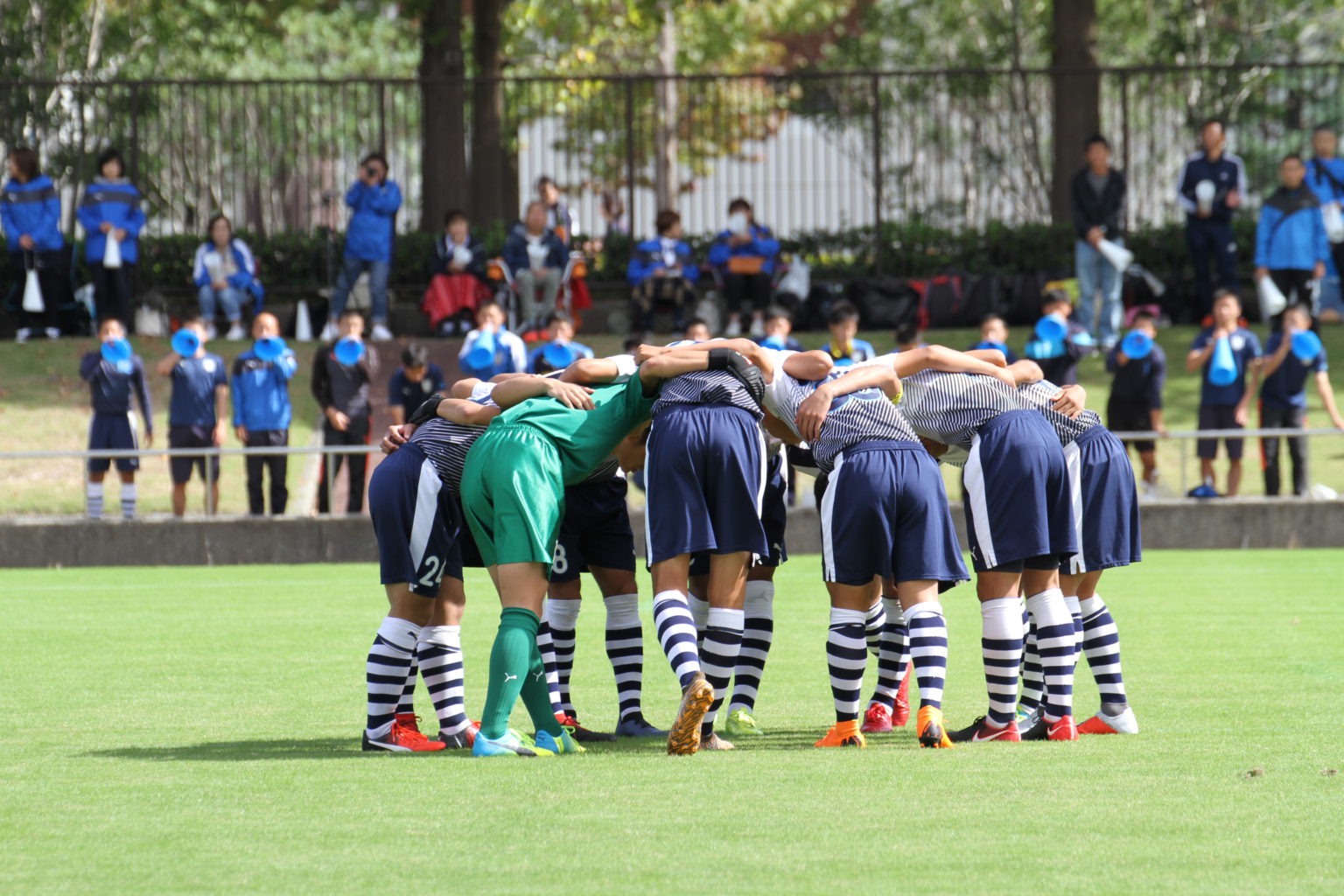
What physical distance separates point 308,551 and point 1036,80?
1347cm

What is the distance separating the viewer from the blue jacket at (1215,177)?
19.8 metres

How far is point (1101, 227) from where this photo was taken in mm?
19781

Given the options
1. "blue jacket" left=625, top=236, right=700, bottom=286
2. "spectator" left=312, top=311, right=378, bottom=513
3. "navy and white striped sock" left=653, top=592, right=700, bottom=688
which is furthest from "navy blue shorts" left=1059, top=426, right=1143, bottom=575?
"blue jacket" left=625, top=236, right=700, bottom=286

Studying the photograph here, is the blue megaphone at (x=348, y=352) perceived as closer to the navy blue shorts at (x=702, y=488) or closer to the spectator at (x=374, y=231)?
the spectator at (x=374, y=231)

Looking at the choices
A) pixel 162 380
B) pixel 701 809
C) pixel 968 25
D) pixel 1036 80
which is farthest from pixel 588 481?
pixel 968 25

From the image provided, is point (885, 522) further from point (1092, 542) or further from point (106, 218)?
point (106, 218)

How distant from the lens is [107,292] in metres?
20.7

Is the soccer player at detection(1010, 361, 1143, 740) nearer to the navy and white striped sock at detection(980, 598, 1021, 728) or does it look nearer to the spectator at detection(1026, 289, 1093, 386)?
the navy and white striped sock at detection(980, 598, 1021, 728)

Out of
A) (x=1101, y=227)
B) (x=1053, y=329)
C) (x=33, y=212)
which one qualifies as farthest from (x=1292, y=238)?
(x=33, y=212)

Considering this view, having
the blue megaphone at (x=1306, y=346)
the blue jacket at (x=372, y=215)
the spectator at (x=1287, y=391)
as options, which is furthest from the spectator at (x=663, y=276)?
the blue megaphone at (x=1306, y=346)

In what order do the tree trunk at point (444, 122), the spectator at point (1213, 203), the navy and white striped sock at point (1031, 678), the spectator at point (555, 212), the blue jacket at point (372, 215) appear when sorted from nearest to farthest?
the navy and white striped sock at point (1031, 678) < the spectator at point (1213, 203) < the spectator at point (555, 212) < the blue jacket at point (372, 215) < the tree trunk at point (444, 122)

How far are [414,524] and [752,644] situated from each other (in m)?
1.54

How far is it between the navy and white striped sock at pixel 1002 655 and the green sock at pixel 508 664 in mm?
1746

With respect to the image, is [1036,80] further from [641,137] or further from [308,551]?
[308,551]
